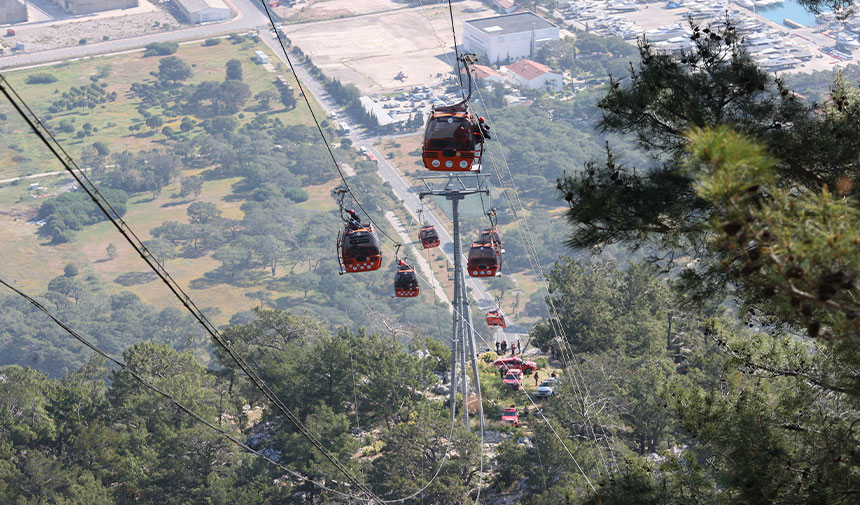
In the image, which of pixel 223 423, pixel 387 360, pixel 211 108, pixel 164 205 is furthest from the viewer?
pixel 211 108

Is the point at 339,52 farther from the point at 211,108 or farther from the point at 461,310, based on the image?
the point at 461,310

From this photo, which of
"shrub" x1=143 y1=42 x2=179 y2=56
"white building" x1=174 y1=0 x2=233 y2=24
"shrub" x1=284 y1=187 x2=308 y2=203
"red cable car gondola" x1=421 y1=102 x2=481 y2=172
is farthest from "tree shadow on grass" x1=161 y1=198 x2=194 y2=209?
"red cable car gondola" x1=421 y1=102 x2=481 y2=172

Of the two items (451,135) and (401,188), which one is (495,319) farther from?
(401,188)

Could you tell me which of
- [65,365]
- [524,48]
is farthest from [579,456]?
[524,48]

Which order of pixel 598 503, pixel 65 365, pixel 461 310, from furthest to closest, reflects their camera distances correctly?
pixel 65 365, pixel 461 310, pixel 598 503

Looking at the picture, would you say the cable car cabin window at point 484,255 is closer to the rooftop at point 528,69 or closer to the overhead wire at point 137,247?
the overhead wire at point 137,247

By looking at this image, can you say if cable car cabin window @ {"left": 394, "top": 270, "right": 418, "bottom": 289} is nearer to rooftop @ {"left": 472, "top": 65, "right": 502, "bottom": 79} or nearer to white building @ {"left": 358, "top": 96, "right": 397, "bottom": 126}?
white building @ {"left": 358, "top": 96, "right": 397, "bottom": 126}
